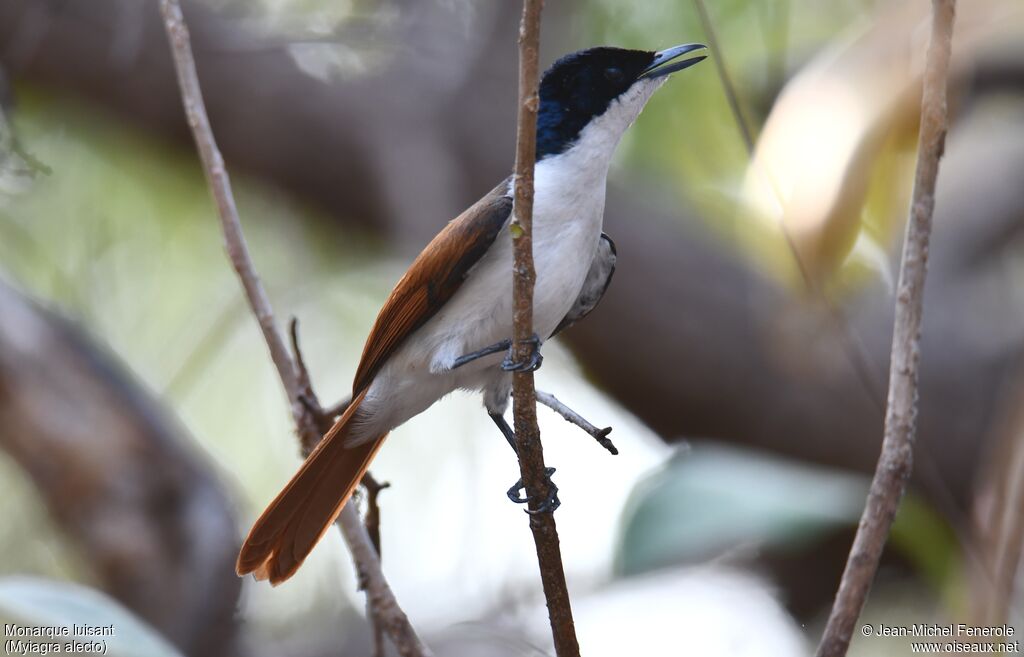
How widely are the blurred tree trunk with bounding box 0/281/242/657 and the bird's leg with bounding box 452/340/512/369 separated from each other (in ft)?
6.06

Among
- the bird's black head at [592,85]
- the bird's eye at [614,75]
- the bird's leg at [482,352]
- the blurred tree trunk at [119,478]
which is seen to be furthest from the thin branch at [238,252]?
the blurred tree trunk at [119,478]

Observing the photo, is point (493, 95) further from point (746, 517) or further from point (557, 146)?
point (746, 517)

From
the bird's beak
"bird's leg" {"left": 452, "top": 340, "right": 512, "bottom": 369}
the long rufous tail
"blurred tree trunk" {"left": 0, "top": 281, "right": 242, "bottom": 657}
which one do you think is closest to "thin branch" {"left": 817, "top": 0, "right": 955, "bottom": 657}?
"bird's leg" {"left": 452, "top": 340, "right": 512, "bottom": 369}

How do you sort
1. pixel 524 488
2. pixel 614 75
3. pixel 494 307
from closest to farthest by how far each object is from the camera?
pixel 524 488
pixel 494 307
pixel 614 75

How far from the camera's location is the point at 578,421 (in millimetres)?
1938

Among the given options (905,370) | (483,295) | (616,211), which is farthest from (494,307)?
(616,211)

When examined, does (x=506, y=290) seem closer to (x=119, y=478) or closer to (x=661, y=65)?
(x=661, y=65)

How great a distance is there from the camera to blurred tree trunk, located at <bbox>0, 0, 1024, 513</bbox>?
159 inches

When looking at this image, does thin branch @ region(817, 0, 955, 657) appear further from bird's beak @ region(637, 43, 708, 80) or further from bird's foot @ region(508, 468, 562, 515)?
bird's beak @ region(637, 43, 708, 80)

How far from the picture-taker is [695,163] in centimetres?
459

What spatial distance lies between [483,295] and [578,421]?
1.72ft

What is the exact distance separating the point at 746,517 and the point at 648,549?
22 centimetres

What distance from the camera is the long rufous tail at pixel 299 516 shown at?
2393 millimetres

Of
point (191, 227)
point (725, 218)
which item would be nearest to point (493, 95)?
point (725, 218)
